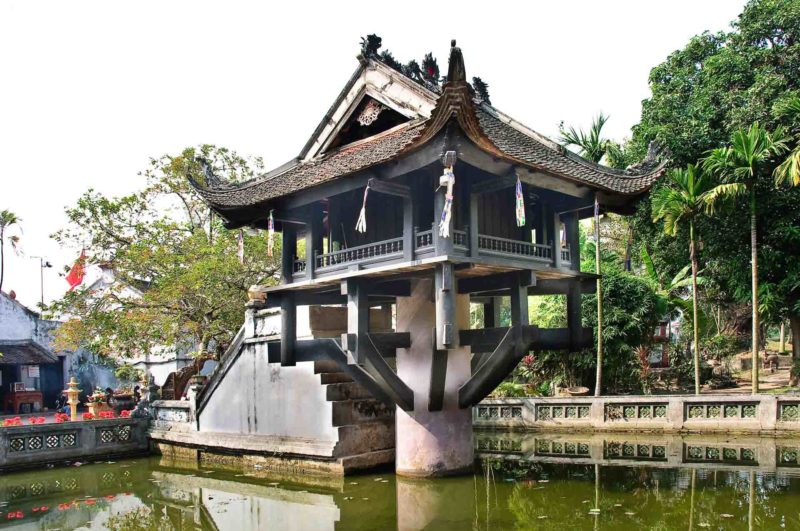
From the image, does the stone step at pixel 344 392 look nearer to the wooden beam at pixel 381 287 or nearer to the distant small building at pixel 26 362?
the wooden beam at pixel 381 287

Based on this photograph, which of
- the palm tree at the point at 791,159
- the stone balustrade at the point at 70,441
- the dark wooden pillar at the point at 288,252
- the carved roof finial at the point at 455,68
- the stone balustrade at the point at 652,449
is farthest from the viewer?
the palm tree at the point at 791,159

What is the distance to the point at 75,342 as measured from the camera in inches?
758

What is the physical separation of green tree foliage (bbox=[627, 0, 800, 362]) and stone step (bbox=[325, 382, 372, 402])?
10.6 metres

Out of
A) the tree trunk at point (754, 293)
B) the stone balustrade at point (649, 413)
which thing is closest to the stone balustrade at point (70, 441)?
the stone balustrade at point (649, 413)

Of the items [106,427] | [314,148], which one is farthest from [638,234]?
[106,427]

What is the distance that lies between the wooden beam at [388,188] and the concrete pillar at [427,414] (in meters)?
1.97

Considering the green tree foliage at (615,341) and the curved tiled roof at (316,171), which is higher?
the curved tiled roof at (316,171)

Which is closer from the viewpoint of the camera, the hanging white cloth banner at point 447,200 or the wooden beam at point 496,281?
the hanging white cloth banner at point 447,200

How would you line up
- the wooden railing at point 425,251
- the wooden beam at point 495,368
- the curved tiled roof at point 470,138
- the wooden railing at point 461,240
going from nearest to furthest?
the curved tiled roof at point 470,138
the wooden railing at point 461,240
the wooden railing at point 425,251
the wooden beam at point 495,368

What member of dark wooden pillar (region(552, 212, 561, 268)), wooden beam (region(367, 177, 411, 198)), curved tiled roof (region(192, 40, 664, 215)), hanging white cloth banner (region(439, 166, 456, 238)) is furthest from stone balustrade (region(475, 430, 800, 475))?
wooden beam (region(367, 177, 411, 198))

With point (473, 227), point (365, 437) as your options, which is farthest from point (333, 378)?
point (473, 227)

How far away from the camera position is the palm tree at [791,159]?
15.8 metres

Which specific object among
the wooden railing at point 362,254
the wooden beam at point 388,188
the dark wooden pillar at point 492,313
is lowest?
the dark wooden pillar at point 492,313

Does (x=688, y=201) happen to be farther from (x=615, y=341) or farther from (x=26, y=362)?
(x=26, y=362)
